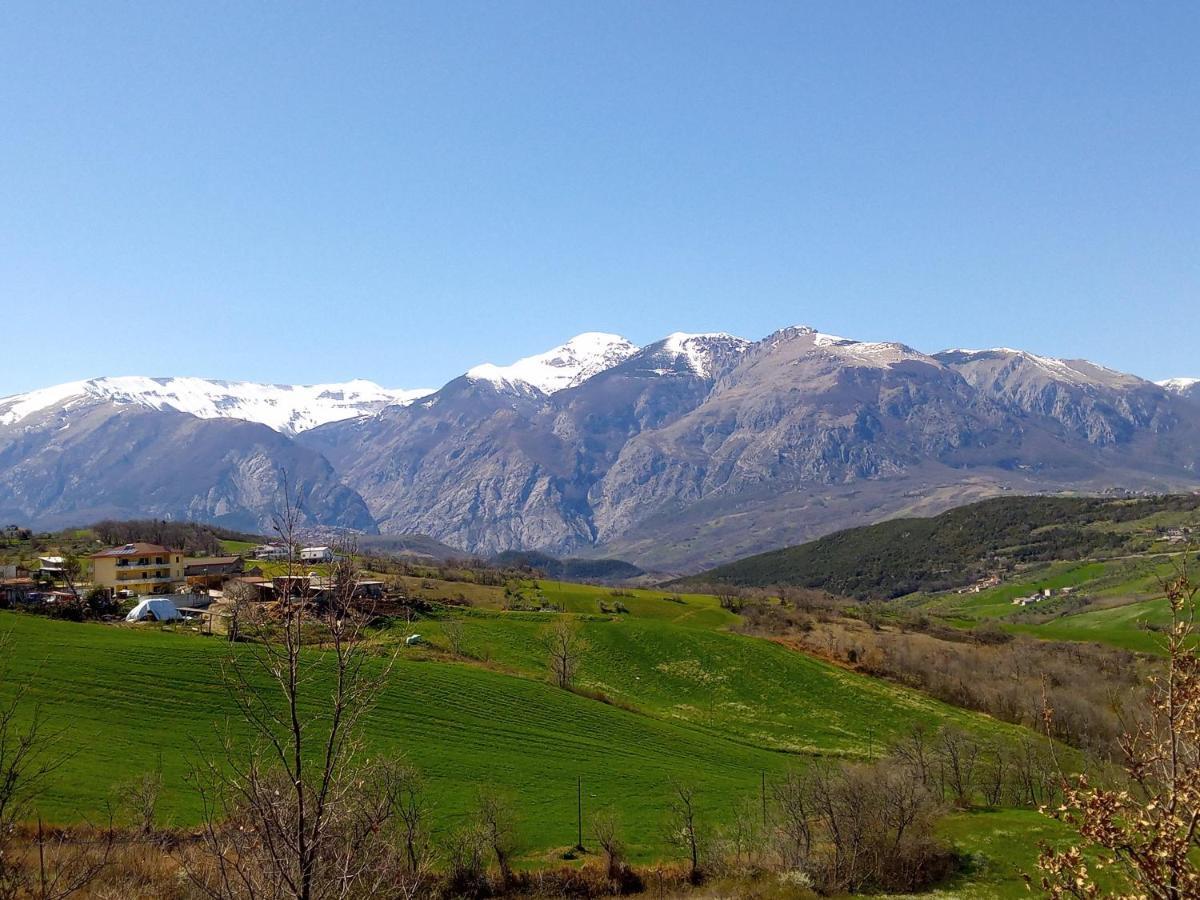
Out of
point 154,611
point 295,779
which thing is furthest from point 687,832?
point 154,611

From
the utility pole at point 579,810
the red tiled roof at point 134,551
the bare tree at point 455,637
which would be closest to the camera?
the utility pole at point 579,810

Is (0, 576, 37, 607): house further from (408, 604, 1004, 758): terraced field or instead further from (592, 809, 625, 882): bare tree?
(592, 809, 625, 882): bare tree

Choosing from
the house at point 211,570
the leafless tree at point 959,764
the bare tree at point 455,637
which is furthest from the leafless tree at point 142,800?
the house at point 211,570

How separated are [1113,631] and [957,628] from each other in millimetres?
29092

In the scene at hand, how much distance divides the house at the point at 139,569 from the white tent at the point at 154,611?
582 inches

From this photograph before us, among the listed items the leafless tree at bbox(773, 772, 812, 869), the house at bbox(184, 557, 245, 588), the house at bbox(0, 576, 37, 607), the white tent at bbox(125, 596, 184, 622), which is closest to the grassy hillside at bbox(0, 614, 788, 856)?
the leafless tree at bbox(773, 772, 812, 869)

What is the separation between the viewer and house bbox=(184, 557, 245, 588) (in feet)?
404

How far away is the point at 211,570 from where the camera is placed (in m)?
135

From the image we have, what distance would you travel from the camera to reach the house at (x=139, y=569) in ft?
387

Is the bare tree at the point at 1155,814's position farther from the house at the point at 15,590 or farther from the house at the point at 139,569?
the house at the point at 139,569

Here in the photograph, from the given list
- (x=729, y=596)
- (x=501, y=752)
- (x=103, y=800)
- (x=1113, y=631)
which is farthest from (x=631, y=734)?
(x=1113, y=631)

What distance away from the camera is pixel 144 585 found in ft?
390

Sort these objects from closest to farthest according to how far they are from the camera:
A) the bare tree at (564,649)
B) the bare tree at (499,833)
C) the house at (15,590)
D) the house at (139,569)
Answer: the bare tree at (499,833), the house at (15,590), the bare tree at (564,649), the house at (139,569)

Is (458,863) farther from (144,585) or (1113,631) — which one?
(1113,631)
